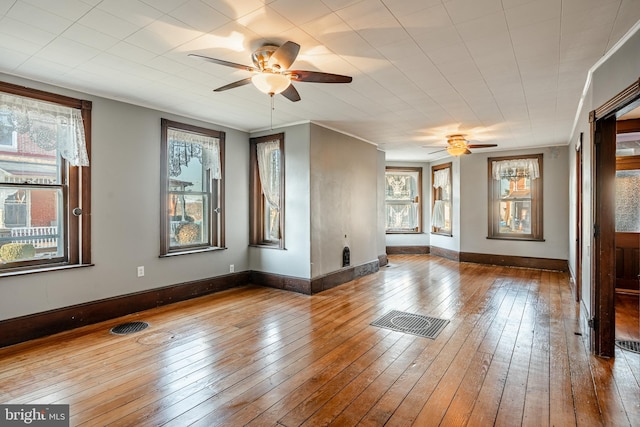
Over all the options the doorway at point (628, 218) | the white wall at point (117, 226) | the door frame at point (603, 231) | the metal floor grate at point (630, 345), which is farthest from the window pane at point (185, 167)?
the doorway at point (628, 218)

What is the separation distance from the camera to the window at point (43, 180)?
126 inches

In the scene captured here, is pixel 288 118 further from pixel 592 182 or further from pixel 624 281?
pixel 624 281

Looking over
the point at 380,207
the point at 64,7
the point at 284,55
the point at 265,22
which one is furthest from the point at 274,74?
the point at 380,207

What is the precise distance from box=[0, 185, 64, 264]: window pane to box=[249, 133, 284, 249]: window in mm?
2628

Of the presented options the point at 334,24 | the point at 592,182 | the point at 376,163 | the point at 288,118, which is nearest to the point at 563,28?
the point at 592,182

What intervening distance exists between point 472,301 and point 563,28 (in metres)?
3.34

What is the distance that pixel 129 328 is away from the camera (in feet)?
11.5

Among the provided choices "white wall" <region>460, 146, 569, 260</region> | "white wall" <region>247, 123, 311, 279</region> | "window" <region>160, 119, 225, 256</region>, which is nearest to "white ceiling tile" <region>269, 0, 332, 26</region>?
"white wall" <region>247, 123, 311, 279</region>

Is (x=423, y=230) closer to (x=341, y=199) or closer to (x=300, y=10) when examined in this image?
(x=341, y=199)

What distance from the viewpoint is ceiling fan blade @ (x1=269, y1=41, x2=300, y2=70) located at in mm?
2244

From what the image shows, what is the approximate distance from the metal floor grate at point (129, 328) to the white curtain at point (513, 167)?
23.8 ft

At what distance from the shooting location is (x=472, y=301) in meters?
4.49

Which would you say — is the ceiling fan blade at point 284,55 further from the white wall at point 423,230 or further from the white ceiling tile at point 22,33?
the white wall at point 423,230

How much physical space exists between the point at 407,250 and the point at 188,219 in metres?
5.97
